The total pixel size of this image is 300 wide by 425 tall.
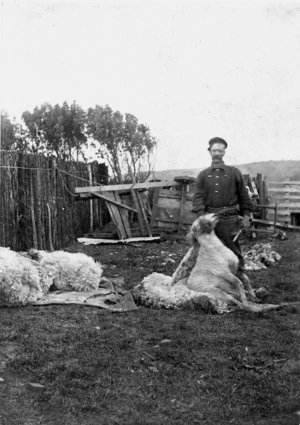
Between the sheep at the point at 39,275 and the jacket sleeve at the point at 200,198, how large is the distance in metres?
1.66

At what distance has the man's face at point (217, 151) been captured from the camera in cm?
630

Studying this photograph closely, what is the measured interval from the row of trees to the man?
1121 centimetres

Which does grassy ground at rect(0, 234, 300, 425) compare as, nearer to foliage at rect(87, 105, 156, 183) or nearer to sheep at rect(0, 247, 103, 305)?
sheep at rect(0, 247, 103, 305)

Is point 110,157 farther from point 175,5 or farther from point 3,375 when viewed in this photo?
point 3,375

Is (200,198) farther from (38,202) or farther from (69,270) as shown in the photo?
(38,202)

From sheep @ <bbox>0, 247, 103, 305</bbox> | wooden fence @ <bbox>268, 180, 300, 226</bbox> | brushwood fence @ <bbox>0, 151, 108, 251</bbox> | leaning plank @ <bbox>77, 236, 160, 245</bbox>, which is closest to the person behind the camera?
sheep @ <bbox>0, 247, 103, 305</bbox>

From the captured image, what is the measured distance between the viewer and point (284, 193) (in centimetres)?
1561

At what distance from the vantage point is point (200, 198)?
630 centimetres

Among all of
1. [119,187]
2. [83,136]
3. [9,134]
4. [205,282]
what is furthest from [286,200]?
[9,134]

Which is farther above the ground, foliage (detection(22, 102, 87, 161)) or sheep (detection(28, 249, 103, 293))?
foliage (detection(22, 102, 87, 161))

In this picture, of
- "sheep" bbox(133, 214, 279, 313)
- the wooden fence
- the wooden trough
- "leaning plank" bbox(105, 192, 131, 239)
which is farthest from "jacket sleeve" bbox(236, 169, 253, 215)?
the wooden fence

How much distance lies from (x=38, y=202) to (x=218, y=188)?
16.2ft

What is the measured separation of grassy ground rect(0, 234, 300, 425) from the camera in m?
2.89

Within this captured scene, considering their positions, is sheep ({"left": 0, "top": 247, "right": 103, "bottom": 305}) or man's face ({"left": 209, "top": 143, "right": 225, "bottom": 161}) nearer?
sheep ({"left": 0, "top": 247, "right": 103, "bottom": 305})
